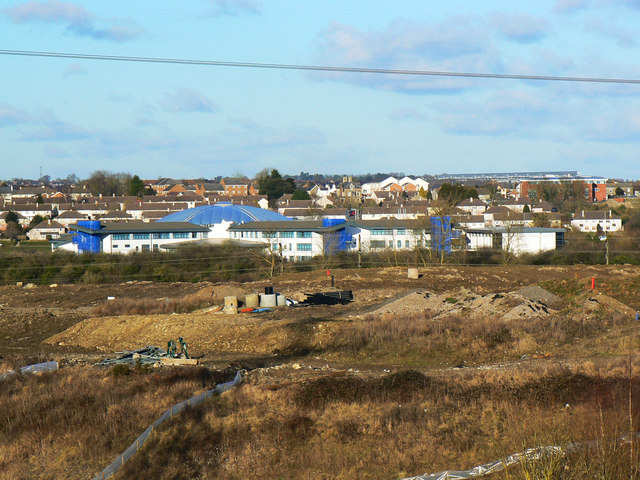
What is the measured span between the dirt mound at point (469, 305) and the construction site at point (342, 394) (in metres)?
0.09

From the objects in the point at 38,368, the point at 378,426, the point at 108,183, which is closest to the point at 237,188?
the point at 108,183

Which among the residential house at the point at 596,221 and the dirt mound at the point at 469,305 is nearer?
the dirt mound at the point at 469,305

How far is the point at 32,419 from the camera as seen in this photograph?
12953 mm

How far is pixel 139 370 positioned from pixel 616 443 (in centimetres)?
1091

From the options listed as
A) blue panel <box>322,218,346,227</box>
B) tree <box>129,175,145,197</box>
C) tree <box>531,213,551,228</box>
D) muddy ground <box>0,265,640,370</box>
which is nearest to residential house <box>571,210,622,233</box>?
tree <box>531,213,551,228</box>

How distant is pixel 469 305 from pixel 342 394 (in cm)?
1069

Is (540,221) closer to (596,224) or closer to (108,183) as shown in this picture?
(596,224)

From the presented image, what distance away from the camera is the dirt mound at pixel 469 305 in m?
21.1

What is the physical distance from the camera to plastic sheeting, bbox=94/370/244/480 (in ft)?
34.9

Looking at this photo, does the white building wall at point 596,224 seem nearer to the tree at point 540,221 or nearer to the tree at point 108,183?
the tree at point 540,221

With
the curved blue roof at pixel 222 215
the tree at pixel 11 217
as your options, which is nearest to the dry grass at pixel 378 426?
the curved blue roof at pixel 222 215

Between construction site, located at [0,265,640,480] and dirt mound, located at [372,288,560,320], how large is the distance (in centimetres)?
9

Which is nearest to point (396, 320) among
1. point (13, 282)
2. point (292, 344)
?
point (292, 344)

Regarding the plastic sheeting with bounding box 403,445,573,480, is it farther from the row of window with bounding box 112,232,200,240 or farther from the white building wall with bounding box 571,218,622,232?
the white building wall with bounding box 571,218,622,232
